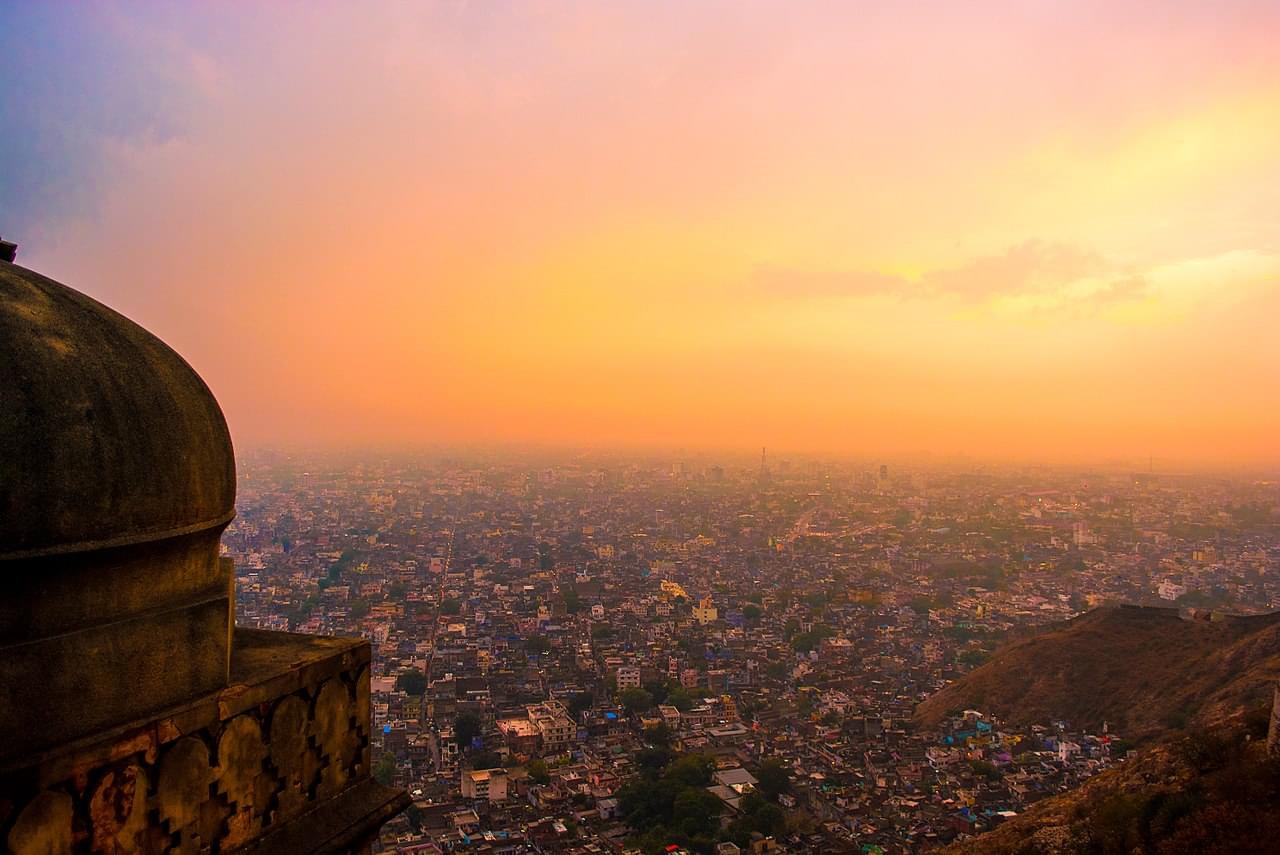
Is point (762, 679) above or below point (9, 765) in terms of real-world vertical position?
below

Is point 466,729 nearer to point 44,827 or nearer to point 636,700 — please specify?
point 636,700

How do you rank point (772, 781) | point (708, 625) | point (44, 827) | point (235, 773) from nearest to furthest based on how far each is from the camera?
point (44, 827), point (235, 773), point (772, 781), point (708, 625)

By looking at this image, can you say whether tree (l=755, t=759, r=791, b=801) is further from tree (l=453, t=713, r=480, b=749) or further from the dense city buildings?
tree (l=453, t=713, r=480, b=749)

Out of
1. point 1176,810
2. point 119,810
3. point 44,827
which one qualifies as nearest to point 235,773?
point 119,810

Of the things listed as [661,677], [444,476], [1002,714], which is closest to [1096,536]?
[1002,714]

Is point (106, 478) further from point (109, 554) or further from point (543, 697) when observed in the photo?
point (543, 697)
